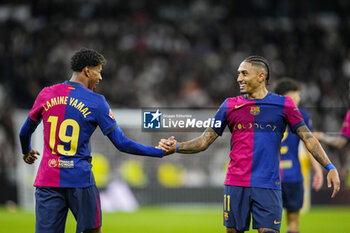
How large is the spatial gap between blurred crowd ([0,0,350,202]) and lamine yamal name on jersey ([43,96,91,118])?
10.3 metres

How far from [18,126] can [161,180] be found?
13.0ft

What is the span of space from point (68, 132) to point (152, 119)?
126 centimetres

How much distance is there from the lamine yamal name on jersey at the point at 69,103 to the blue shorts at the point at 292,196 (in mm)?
3393

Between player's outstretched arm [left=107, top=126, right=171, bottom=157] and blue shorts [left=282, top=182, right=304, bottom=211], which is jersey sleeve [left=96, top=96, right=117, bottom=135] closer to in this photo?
player's outstretched arm [left=107, top=126, right=171, bottom=157]

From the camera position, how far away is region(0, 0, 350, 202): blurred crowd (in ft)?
54.2

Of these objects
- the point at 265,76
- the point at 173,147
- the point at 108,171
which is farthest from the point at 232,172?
the point at 108,171

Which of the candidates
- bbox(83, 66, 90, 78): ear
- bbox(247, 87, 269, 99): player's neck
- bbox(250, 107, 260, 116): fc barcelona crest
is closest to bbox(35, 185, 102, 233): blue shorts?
→ bbox(83, 66, 90, 78): ear

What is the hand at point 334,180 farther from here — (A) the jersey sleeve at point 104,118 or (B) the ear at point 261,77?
(A) the jersey sleeve at point 104,118

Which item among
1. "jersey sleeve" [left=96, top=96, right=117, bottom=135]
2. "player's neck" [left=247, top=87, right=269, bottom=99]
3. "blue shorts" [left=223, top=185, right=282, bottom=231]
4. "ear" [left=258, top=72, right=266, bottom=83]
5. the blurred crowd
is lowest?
"blue shorts" [left=223, top=185, right=282, bottom=231]

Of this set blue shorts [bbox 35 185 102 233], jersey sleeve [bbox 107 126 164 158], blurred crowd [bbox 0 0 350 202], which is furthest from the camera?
blurred crowd [bbox 0 0 350 202]

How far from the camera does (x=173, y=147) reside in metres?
5.48

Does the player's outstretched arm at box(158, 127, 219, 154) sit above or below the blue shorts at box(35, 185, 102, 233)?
above

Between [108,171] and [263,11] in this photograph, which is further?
[263,11]

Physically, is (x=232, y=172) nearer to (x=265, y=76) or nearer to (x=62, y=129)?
(x=265, y=76)
